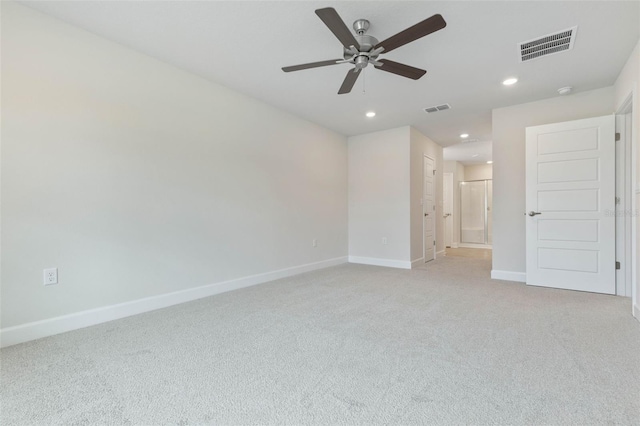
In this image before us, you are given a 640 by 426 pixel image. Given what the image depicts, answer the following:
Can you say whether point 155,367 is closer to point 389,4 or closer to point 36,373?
point 36,373

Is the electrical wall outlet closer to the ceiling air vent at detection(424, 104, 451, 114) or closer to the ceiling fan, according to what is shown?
the ceiling fan

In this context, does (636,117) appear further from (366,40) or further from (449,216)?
(449,216)

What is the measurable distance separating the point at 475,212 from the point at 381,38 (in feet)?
24.2

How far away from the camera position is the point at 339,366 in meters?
1.77

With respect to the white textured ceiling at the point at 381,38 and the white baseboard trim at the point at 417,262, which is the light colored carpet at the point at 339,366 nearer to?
the white baseboard trim at the point at 417,262

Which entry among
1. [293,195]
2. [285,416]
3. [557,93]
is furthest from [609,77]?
[285,416]

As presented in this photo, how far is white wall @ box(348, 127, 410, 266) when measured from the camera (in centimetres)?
513

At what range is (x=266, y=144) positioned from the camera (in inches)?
162

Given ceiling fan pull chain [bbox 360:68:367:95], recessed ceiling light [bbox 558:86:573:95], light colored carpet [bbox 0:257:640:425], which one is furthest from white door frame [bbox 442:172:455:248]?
ceiling fan pull chain [bbox 360:68:367:95]

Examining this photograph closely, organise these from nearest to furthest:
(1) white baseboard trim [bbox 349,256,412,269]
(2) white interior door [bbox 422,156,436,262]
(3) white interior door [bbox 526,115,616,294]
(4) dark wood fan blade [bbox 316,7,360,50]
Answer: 1. (4) dark wood fan blade [bbox 316,7,360,50]
2. (3) white interior door [bbox 526,115,616,294]
3. (1) white baseboard trim [bbox 349,256,412,269]
4. (2) white interior door [bbox 422,156,436,262]

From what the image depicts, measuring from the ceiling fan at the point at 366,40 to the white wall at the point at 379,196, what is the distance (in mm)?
2690

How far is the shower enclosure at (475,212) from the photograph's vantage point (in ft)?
27.2

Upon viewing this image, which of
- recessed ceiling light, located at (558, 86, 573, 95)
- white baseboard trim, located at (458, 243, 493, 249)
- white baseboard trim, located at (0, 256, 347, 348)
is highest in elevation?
recessed ceiling light, located at (558, 86, 573, 95)

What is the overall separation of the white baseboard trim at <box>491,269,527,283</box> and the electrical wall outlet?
16.3ft
